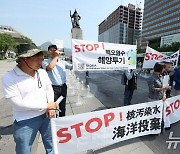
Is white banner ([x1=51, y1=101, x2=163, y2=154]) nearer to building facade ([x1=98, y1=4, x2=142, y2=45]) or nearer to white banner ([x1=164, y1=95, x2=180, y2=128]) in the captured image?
white banner ([x1=164, y1=95, x2=180, y2=128])

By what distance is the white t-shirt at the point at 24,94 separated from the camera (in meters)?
1.75

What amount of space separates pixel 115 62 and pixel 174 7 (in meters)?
89.0

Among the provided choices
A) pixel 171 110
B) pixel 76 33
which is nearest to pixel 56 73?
pixel 171 110

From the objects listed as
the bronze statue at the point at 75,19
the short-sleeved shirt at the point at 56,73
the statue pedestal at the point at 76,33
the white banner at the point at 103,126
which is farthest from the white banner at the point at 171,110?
the bronze statue at the point at 75,19

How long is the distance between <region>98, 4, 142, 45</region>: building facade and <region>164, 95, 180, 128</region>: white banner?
4560 inches

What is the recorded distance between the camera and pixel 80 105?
19.2 ft

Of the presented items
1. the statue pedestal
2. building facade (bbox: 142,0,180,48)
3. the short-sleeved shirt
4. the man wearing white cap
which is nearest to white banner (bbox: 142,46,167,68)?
the short-sleeved shirt

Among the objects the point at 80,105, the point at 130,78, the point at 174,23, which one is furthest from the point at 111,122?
the point at 174,23

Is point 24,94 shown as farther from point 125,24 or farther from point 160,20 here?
point 125,24

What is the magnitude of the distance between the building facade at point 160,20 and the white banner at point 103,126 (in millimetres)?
69585

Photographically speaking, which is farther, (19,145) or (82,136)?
(82,136)

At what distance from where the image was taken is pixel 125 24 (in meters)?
120

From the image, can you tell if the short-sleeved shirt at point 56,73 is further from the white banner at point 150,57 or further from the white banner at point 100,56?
the white banner at point 150,57

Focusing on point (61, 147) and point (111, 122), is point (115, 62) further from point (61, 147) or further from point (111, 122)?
point (61, 147)
